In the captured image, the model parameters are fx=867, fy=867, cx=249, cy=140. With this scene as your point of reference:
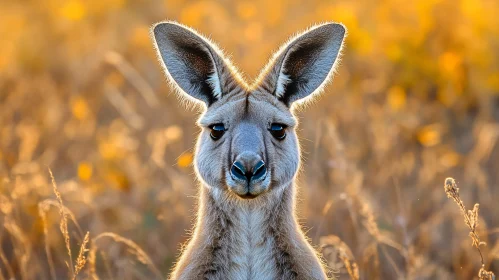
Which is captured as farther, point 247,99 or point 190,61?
point 190,61

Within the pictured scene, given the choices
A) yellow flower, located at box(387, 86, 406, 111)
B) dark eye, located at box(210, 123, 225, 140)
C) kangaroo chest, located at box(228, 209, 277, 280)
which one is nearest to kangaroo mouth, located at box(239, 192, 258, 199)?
kangaroo chest, located at box(228, 209, 277, 280)

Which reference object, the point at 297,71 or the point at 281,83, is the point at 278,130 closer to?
the point at 281,83

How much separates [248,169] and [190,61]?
104cm

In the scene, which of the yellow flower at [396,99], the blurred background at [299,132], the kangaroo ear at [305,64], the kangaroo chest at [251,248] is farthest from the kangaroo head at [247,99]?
the yellow flower at [396,99]

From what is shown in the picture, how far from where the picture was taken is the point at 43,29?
1312 centimetres

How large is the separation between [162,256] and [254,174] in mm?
2519

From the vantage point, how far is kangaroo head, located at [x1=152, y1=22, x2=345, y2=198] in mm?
4496

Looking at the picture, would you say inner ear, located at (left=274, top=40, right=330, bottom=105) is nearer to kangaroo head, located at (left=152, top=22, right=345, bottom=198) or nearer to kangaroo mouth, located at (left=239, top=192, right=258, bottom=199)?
kangaroo head, located at (left=152, top=22, right=345, bottom=198)

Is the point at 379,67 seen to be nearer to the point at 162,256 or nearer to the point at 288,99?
the point at 162,256

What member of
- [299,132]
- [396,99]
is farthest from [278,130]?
[299,132]

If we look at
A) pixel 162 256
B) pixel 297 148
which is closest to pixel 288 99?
pixel 297 148

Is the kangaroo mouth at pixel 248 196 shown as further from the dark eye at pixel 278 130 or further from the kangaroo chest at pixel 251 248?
the dark eye at pixel 278 130

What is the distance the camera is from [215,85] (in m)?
5.02

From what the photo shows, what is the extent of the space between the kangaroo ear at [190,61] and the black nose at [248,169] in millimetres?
766
